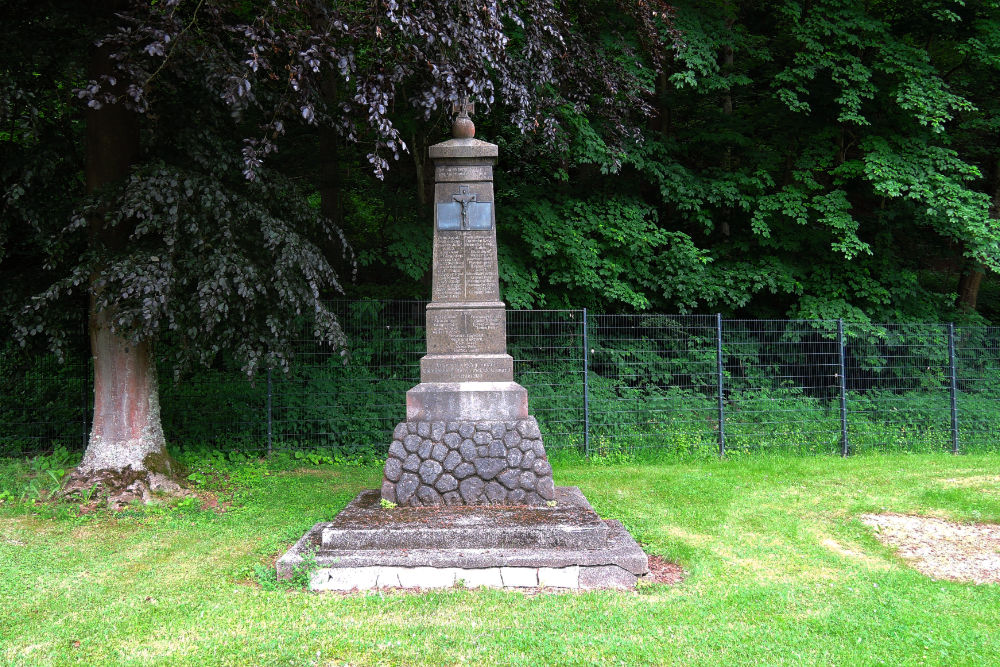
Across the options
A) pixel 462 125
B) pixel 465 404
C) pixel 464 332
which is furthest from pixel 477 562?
pixel 462 125

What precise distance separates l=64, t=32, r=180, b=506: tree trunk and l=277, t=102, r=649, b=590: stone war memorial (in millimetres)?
2721

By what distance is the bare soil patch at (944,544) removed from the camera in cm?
517

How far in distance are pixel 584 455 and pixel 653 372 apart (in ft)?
6.51

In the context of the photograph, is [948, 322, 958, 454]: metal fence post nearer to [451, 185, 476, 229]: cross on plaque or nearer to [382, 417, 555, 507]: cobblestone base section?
[382, 417, 555, 507]: cobblestone base section

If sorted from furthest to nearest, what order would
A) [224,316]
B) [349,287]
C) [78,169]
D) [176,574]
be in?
[349,287] < [78,169] < [224,316] < [176,574]

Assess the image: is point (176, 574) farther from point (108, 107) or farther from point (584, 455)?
point (584, 455)

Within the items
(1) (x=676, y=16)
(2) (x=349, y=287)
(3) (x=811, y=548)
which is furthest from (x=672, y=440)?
(1) (x=676, y=16)

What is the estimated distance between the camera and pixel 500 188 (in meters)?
11.4

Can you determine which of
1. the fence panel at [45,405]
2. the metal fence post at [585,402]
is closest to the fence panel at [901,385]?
the metal fence post at [585,402]

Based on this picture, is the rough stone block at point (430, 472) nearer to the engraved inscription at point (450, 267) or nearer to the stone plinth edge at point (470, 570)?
the stone plinth edge at point (470, 570)

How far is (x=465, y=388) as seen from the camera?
602 cm

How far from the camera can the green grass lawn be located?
12.3 ft

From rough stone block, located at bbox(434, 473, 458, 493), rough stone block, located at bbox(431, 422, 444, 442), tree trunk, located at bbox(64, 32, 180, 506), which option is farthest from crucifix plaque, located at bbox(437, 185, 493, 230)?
tree trunk, located at bbox(64, 32, 180, 506)

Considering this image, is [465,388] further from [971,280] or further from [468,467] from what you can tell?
[971,280]
